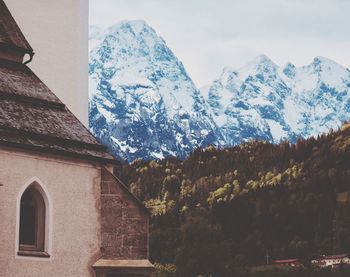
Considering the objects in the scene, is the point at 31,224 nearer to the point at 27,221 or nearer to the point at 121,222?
the point at 27,221

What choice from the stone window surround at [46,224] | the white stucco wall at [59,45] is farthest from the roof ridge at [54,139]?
the white stucco wall at [59,45]

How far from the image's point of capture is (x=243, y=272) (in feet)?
588

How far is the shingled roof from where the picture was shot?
18.9 metres

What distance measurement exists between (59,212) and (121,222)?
1.72 metres

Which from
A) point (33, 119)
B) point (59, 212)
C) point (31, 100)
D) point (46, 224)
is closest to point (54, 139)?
point (33, 119)

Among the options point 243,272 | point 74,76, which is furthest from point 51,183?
point 243,272

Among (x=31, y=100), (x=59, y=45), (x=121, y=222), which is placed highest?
(x=59, y=45)

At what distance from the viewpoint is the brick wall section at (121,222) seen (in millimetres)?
19906

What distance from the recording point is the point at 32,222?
18.8 metres

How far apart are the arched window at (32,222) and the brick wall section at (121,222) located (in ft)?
5.40

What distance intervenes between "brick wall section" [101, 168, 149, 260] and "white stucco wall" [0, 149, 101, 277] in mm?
183

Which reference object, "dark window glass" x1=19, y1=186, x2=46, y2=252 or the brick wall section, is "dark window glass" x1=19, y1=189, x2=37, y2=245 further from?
the brick wall section

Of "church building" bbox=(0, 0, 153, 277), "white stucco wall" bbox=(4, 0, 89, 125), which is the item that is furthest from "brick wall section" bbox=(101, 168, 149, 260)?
"white stucco wall" bbox=(4, 0, 89, 125)

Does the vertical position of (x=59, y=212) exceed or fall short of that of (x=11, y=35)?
it falls short
